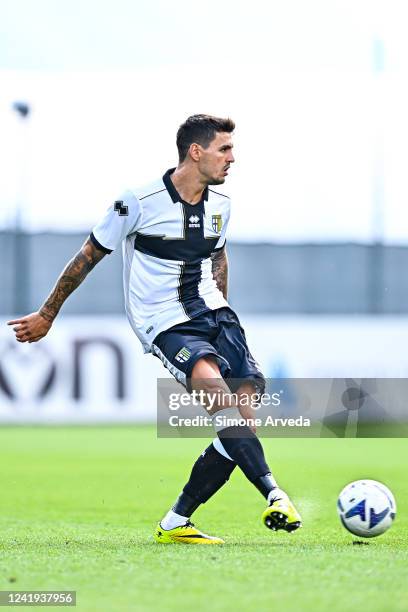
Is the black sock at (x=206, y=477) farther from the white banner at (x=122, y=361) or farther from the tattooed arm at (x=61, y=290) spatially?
the white banner at (x=122, y=361)

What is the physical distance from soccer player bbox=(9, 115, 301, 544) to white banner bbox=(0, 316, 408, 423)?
1184cm

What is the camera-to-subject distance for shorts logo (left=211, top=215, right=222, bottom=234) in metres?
6.29

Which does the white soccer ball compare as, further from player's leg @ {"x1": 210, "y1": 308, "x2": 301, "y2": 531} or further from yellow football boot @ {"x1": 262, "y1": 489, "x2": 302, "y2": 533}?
player's leg @ {"x1": 210, "y1": 308, "x2": 301, "y2": 531}

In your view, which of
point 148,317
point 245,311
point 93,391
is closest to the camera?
point 148,317

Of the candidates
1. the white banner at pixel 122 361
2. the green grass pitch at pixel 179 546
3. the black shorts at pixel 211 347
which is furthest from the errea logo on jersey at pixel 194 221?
the white banner at pixel 122 361

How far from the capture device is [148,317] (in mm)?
6148

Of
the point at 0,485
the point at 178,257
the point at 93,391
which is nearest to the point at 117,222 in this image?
the point at 178,257

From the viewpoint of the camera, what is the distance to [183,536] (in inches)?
239

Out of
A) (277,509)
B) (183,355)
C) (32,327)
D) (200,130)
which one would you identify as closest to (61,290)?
(32,327)

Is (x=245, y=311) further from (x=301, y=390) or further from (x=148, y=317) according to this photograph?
(x=148, y=317)

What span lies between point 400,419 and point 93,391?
484 centimetres

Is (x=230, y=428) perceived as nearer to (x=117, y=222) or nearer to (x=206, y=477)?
(x=206, y=477)

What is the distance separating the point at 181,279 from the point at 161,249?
192mm

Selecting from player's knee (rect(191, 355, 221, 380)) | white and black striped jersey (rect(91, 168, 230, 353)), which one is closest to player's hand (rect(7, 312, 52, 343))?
white and black striped jersey (rect(91, 168, 230, 353))
